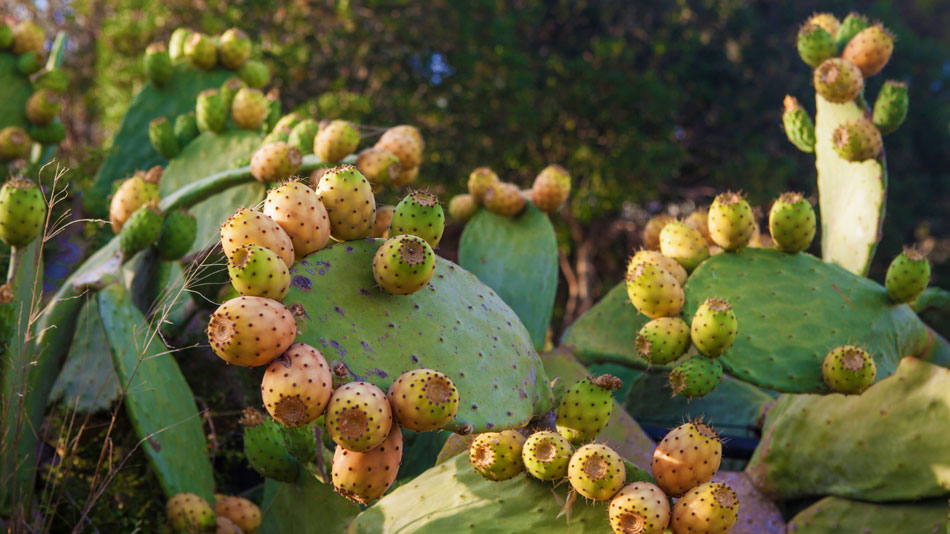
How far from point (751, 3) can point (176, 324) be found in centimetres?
996

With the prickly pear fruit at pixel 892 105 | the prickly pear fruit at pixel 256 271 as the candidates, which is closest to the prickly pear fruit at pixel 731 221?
the prickly pear fruit at pixel 892 105

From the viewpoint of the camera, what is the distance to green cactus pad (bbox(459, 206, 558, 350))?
8.21 ft

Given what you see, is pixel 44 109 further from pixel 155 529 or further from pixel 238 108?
pixel 155 529

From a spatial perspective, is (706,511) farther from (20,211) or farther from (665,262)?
(20,211)

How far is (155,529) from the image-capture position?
2059 millimetres

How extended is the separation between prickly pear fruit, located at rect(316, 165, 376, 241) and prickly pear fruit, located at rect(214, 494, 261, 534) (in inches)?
31.6

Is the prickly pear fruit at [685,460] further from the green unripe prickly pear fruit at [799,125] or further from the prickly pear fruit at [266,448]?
the green unripe prickly pear fruit at [799,125]

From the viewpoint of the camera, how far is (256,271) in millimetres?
1199

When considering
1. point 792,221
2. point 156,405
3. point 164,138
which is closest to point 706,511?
point 792,221

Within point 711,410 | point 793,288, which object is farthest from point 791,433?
point 711,410

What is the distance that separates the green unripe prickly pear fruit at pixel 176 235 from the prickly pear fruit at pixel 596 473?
48.0 inches

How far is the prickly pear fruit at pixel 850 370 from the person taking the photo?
1.90 metres

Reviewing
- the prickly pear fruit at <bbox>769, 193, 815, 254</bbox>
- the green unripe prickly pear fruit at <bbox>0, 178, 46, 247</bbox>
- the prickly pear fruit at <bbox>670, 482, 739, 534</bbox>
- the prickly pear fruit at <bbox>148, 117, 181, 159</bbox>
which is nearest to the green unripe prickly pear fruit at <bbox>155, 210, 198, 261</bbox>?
the green unripe prickly pear fruit at <bbox>0, 178, 46, 247</bbox>

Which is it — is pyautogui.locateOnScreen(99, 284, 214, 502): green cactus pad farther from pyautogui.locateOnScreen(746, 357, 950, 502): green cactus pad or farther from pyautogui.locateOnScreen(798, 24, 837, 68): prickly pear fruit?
pyautogui.locateOnScreen(798, 24, 837, 68): prickly pear fruit
